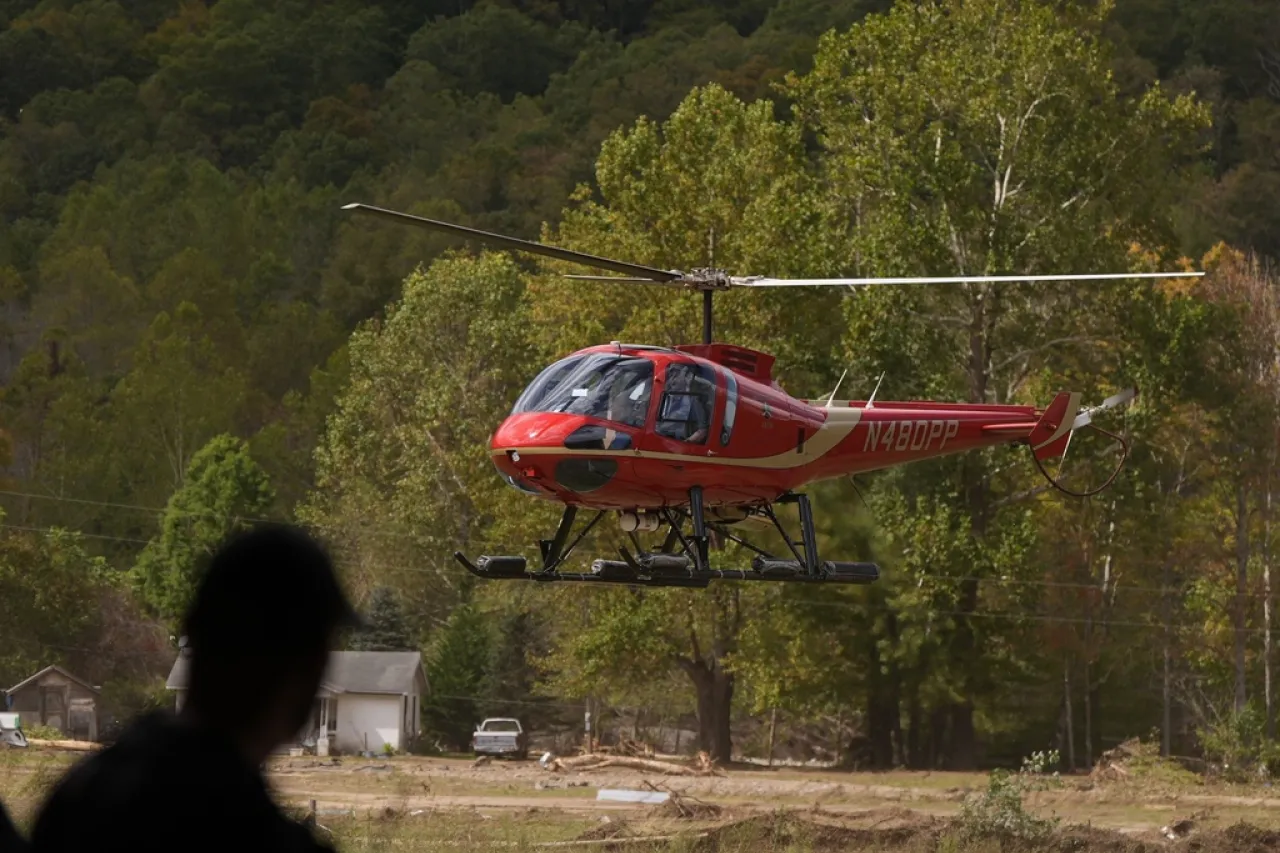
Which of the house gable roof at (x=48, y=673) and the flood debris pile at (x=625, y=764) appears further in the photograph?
the house gable roof at (x=48, y=673)

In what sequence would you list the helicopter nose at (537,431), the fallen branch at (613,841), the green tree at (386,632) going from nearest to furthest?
the helicopter nose at (537,431) < the fallen branch at (613,841) < the green tree at (386,632)

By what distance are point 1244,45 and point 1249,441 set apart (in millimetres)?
70908

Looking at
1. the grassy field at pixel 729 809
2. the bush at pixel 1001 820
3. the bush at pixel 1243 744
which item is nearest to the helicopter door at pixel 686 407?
the grassy field at pixel 729 809

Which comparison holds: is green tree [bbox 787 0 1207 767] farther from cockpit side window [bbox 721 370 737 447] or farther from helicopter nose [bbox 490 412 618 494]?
helicopter nose [bbox 490 412 618 494]

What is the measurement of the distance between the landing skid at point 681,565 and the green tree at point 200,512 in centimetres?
4236

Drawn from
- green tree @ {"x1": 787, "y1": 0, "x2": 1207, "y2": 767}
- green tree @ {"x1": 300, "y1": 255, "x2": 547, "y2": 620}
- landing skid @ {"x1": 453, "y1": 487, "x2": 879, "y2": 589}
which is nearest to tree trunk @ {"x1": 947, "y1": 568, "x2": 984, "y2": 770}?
green tree @ {"x1": 787, "y1": 0, "x2": 1207, "y2": 767}

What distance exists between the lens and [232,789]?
2840 millimetres

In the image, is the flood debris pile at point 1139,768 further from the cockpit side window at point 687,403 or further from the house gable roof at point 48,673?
the house gable roof at point 48,673

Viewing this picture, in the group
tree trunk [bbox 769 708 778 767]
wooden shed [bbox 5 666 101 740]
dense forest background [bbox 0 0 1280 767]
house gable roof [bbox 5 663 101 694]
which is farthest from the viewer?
tree trunk [bbox 769 708 778 767]

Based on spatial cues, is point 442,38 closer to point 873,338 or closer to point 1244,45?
point 1244,45

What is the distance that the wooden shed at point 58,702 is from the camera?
4959 centimetres

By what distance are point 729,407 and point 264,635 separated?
52.0ft

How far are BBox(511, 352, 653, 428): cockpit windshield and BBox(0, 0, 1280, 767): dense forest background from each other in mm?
22923

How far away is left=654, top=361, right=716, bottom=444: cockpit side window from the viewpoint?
1822 centimetres
